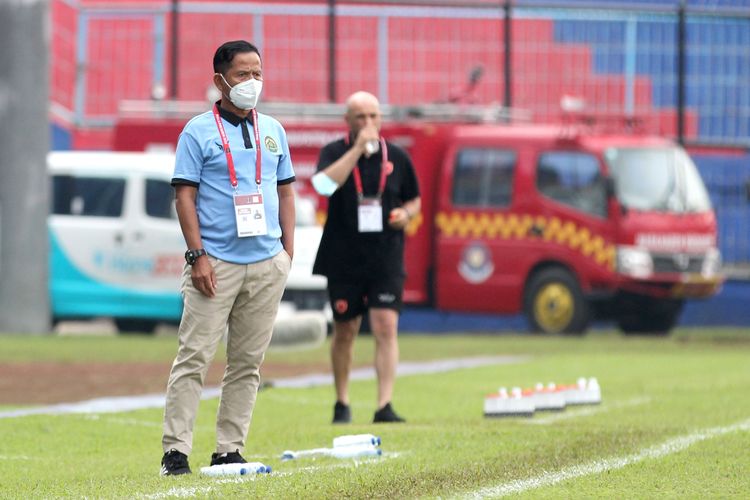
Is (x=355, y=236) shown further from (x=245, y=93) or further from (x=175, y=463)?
(x=175, y=463)

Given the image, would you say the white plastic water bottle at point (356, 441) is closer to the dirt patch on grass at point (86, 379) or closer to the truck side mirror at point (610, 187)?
the dirt patch on grass at point (86, 379)

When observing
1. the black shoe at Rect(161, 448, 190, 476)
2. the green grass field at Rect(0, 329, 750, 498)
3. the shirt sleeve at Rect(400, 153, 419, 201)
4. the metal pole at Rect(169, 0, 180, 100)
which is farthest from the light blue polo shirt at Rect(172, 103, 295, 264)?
the metal pole at Rect(169, 0, 180, 100)

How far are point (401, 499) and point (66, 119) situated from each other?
20.3 m

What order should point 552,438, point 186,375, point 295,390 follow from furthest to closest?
point 295,390, point 552,438, point 186,375

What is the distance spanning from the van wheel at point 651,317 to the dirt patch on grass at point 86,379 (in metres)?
7.31

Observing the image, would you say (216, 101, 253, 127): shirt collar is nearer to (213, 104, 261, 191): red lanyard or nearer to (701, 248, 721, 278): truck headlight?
(213, 104, 261, 191): red lanyard

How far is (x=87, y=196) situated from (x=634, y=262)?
667 centimetres

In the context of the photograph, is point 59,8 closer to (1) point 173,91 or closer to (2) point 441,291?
(1) point 173,91

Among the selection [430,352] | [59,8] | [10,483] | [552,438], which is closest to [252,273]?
[10,483]

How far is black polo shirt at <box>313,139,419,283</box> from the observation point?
11812 millimetres

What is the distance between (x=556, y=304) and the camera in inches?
975

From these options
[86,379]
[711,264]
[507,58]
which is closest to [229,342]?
[86,379]

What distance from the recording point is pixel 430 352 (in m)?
21.1

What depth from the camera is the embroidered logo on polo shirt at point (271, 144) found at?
866 centimetres
